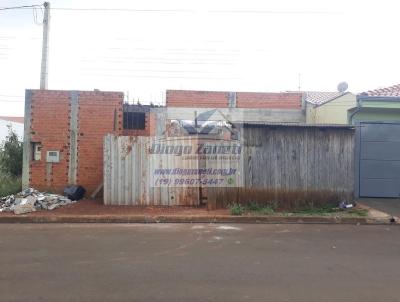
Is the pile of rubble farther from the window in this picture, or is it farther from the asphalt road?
the window

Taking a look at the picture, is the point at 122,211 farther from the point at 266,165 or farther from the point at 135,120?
the point at 135,120

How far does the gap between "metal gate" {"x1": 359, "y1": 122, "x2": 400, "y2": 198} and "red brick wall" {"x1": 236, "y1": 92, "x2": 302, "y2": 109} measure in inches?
200

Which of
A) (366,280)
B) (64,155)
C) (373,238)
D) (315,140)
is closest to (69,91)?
(64,155)

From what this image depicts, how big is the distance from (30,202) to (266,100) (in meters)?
10.9

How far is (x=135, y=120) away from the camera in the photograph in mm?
14586

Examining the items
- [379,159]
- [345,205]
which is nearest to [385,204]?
[379,159]

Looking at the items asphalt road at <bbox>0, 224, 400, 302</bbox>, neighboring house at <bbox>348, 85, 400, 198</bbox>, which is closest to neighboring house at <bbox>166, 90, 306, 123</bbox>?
neighboring house at <bbox>348, 85, 400, 198</bbox>

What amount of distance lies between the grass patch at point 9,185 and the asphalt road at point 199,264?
451cm

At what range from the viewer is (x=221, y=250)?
6.98 meters

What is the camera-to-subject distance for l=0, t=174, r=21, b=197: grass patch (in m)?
13.2

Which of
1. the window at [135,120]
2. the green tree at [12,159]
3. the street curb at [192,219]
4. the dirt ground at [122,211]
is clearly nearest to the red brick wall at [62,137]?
the window at [135,120]

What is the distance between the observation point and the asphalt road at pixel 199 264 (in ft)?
15.5

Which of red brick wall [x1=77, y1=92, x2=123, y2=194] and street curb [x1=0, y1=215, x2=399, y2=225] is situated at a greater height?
red brick wall [x1=77, y1=92, x2=123, y2=194]

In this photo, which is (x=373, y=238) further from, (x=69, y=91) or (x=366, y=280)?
(x=69, y=91)
